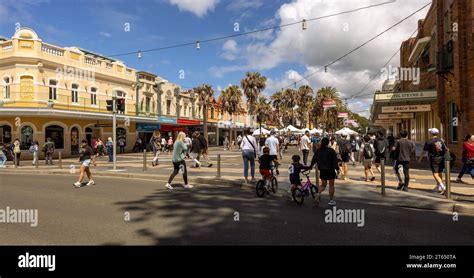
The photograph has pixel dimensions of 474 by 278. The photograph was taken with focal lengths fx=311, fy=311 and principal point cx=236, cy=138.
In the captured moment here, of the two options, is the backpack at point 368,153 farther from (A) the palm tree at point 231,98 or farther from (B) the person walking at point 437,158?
(A) the palm tree at point 231,98


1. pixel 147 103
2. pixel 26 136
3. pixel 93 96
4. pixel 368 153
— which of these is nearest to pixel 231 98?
pixel 147 103

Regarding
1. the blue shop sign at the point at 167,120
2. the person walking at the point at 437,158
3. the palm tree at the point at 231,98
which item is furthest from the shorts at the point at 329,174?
the palm tree at the point at 231,98

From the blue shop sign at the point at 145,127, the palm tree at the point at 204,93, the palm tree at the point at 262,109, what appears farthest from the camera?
the palm tree at the point at 262,109

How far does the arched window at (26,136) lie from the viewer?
78.7 ft

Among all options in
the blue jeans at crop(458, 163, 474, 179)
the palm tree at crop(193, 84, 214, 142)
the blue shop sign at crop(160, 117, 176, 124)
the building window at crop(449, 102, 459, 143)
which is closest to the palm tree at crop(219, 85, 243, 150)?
the palm tree at crop(193, 84, 214, 142)

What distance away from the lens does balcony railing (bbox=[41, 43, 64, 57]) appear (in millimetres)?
24622

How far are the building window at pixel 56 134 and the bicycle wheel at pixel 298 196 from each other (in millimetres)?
23780

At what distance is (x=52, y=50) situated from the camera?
2539cm

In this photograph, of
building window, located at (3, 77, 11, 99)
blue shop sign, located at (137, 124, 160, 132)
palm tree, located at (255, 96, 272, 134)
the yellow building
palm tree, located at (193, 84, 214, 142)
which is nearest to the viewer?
the yellow building

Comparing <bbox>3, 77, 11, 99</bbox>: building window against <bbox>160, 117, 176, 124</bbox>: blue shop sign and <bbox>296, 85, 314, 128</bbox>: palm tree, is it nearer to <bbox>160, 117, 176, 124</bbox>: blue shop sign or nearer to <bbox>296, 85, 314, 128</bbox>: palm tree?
<bbox>160, 117, 176, 124</bbox>: blue shop sign

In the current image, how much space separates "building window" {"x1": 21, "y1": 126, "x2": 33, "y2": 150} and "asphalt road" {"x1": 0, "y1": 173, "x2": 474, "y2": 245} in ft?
58.5

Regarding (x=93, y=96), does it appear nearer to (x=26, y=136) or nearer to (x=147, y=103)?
(x=26, y=136)

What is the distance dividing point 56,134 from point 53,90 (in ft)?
11.7
